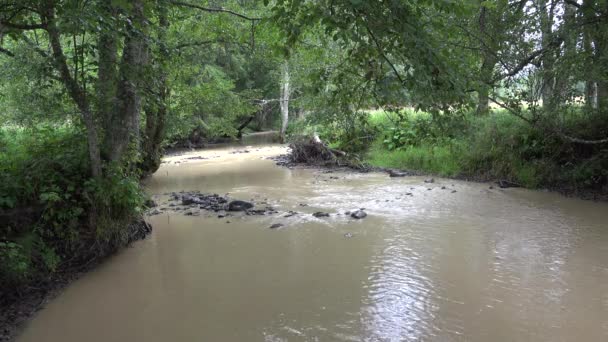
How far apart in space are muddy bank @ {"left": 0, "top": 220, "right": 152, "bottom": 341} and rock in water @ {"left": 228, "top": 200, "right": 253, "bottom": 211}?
9.94 feet

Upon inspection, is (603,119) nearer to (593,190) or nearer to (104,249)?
(593,190)

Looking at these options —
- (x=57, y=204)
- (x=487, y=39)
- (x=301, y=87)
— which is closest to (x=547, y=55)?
(x=487, y=39)

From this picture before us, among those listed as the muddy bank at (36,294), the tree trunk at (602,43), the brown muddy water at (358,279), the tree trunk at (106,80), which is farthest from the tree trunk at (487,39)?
the muddy bank at (36,294)

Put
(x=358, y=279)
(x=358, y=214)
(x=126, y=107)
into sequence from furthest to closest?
1. (x=358, y=214)
2. (x=126, y=107)
3. (x=358, y=279)

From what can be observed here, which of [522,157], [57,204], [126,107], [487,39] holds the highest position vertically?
[487,39]

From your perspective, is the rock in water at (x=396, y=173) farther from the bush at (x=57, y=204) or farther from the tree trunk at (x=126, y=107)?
the bush at (x=57, y=204)

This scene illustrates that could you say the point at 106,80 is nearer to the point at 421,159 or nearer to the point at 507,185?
the point at 507,185

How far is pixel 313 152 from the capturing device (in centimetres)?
1748

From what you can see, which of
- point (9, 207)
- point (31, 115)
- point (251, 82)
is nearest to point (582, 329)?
point (9, 207)

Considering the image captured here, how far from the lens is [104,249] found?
6051 millimetres

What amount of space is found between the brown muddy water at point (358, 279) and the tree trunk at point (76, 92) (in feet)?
4.82

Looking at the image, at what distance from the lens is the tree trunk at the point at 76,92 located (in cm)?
547

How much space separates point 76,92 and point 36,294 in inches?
100

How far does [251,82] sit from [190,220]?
27.8 m
